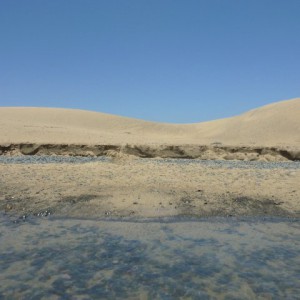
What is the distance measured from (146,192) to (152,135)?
39094mm

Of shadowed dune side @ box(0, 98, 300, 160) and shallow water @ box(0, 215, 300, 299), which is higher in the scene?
shadowed dune side @ box(0, 98, 300, 160)

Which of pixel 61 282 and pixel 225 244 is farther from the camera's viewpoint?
pixel 225 244

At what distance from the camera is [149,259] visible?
6.87 meters

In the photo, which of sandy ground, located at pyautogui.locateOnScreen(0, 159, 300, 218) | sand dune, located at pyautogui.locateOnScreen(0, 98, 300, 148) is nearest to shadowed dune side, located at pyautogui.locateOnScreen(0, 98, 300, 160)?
sand dune, located at pyautogui.locateOnScreen(0, 98, 300, 148)

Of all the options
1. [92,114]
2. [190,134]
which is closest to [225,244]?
[190,134]

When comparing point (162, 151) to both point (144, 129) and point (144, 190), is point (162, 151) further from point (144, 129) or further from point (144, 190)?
point (144, 129)

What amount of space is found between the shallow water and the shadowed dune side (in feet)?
56.0

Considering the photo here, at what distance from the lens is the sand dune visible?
1415 inches

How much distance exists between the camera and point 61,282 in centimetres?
582

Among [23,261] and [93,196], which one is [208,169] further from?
[23,261]

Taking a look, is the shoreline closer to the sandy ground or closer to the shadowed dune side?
the shadowed dune side

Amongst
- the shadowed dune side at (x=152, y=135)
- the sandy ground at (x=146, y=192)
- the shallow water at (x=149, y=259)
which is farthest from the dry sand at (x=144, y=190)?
the shadowed dune side at (x=152, y=135)

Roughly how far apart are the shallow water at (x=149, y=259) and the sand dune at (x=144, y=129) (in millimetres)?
22346

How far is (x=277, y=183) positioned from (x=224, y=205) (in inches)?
136
